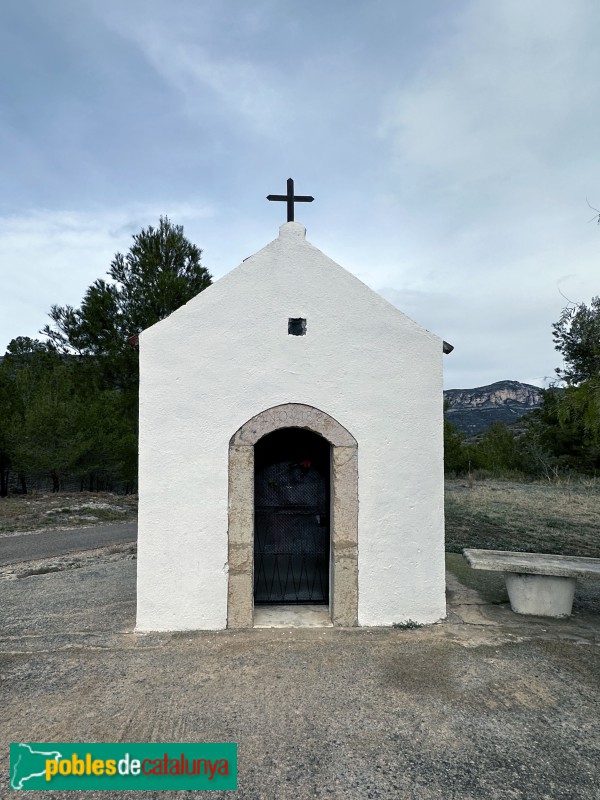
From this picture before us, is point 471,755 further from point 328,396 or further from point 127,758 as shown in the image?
point 328,396

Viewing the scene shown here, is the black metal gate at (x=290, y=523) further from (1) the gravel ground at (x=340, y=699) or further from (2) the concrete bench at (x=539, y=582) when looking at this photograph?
(2) the concrete bench at (x=539, y=582)

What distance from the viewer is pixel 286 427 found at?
171 inches

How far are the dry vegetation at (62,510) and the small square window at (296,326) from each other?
32.8ft

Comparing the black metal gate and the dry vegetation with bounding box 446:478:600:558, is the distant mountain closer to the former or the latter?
the dry vegetation with bounding box 446:478:600:558

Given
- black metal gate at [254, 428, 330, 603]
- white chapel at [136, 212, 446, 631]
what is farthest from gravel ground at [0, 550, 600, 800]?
black metal gate at [254, 428, 330, 603]

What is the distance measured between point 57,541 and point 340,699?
844 centimetres

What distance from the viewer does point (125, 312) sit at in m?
15.7

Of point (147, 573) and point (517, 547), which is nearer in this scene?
point (147, 573)

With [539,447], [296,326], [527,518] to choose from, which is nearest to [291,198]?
[296,326]

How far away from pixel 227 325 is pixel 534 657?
12.4 feet

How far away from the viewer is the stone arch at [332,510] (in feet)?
13.9

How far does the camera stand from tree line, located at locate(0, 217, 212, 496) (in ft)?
49.6

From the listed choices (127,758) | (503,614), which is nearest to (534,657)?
(503,614)

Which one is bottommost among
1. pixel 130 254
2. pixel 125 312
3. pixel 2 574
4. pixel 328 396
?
pixel 2 574
